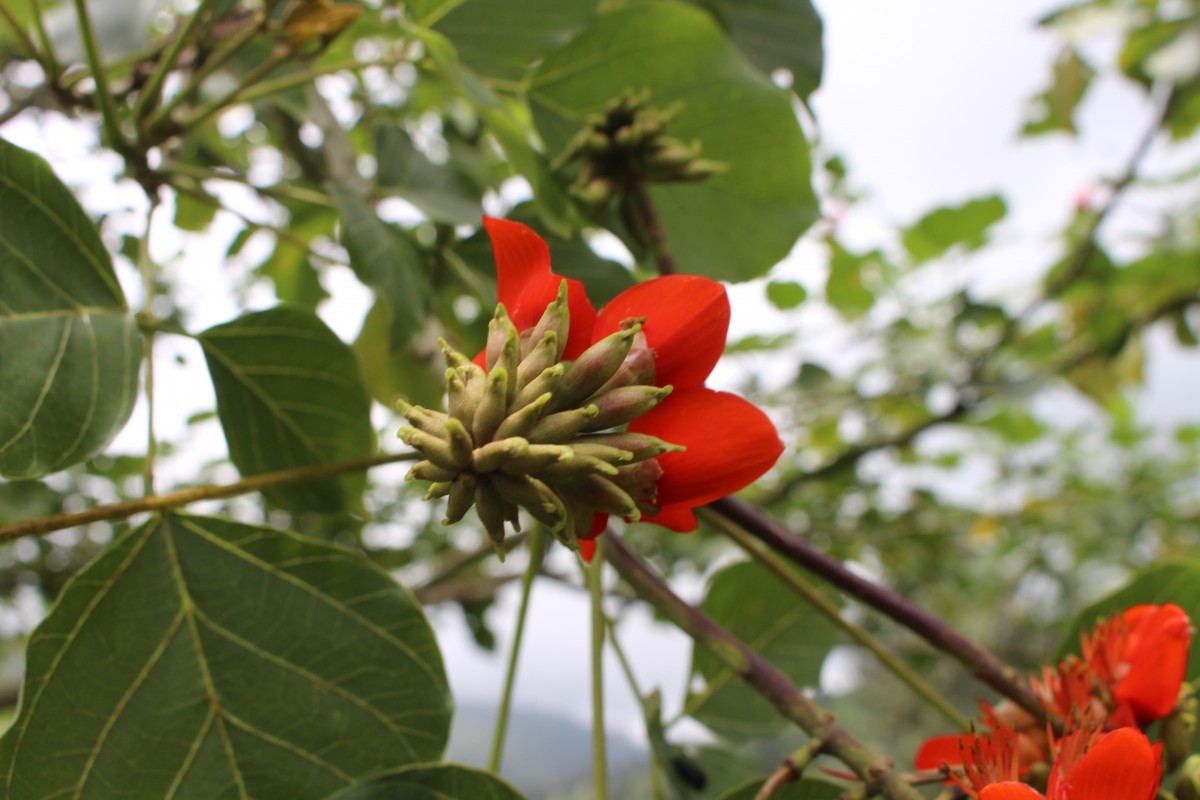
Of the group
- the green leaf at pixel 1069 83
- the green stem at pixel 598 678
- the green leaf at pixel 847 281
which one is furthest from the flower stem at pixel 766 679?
the green leaf at pixel 1069 83

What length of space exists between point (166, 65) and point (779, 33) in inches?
24.8

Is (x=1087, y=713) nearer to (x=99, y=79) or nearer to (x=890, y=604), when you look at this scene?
(x=890, y=604)

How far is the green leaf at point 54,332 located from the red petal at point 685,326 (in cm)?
40

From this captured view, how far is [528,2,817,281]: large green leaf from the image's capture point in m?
0.78

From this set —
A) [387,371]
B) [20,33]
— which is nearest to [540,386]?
[20,33]

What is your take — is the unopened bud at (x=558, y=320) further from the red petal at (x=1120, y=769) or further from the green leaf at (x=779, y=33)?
the green leaf at (x=779, y=33)

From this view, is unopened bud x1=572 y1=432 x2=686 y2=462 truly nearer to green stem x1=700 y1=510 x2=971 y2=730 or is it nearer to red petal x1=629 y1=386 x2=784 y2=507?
red petal x1=629 y1=386 x2=784 y2=507

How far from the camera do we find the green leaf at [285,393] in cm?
70

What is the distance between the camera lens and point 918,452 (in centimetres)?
306

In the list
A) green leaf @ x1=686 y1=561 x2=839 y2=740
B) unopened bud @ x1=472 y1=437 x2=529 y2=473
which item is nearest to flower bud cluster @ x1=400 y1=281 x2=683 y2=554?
unopened bud @ x1=472 y1=437 x2=529 y2=473

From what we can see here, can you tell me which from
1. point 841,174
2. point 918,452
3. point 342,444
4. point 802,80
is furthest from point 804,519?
point 342,444

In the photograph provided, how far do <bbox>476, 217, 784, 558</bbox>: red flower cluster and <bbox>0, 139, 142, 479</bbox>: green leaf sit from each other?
0.34m

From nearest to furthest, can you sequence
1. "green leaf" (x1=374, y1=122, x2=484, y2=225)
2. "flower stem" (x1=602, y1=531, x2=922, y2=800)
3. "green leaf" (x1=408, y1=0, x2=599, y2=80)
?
"flower stem" (x1=602, y1=531, x2=922, y2=800) → "green leaf" (x1=408, y1=0, x2=599, y2=80) → "green leaf" (x1=374, y1=122, x2=484, y2=225)

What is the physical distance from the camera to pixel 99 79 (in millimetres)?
653
